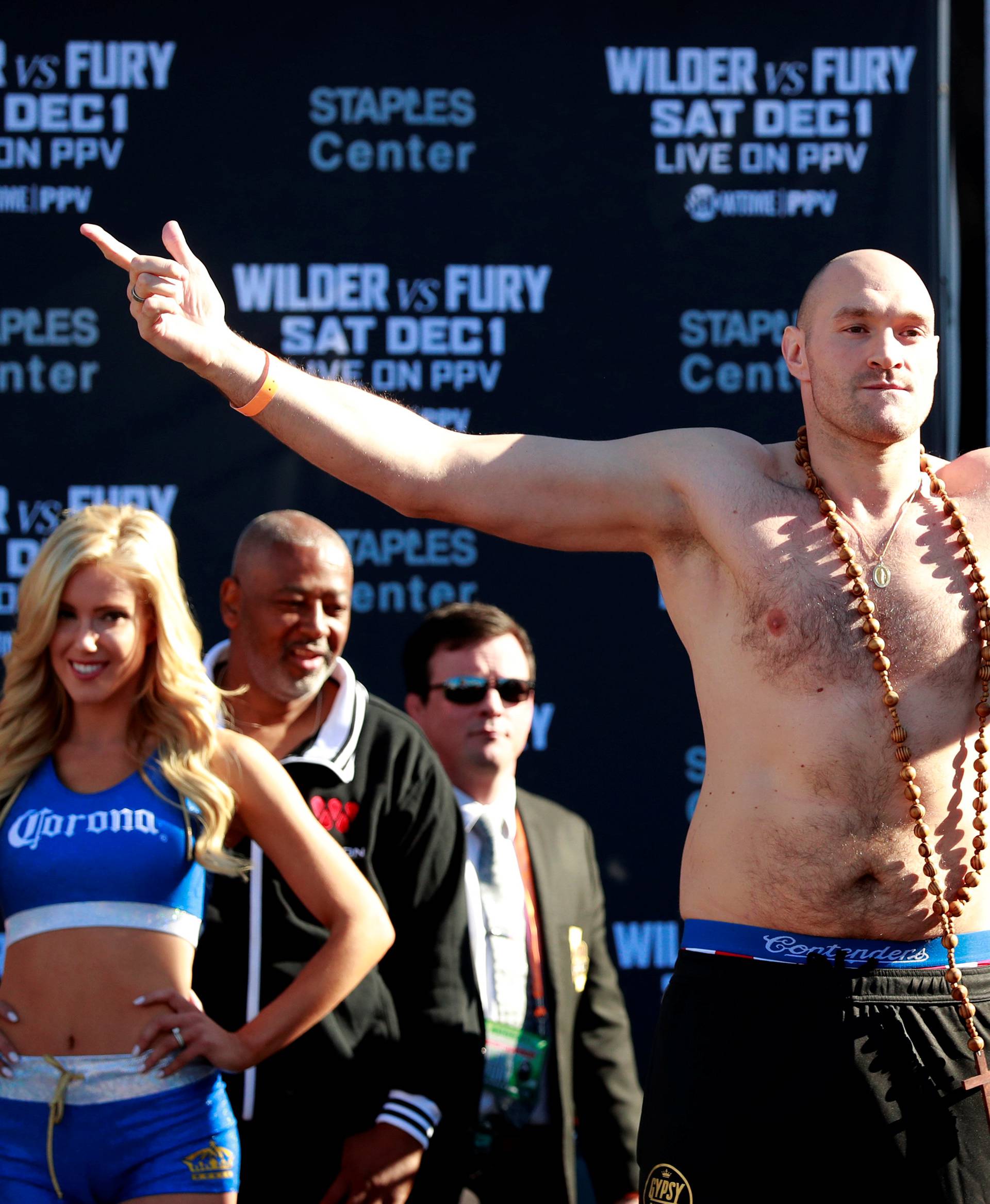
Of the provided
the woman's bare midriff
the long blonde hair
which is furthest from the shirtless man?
the woman's bare midriff

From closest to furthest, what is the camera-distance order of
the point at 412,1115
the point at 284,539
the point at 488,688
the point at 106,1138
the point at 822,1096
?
1. the point at 822,1096
2. the point at 106,1138
3. the point at 412,1115
4. the point at 284,539
5. the point at 488,688

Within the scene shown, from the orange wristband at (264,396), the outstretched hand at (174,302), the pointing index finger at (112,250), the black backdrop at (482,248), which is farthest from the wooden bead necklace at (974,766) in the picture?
the black backdrop at (482,248)

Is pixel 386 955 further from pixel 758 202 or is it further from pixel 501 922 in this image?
pixel 758 202

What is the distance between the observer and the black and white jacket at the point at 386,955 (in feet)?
10.7

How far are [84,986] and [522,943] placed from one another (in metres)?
1.22

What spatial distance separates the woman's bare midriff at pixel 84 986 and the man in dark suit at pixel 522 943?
1.00 meters

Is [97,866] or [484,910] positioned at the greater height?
[97,866]

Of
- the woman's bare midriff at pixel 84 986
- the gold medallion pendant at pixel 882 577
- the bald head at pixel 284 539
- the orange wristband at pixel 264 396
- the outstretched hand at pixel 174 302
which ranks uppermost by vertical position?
the outstretched hand at pixel 174 302

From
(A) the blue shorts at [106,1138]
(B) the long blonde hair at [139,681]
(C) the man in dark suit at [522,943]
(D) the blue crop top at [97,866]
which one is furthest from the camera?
(C) the man in dark suit at [522,943]

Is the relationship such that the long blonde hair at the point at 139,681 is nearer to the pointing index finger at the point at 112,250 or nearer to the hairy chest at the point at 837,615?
the pointing index finger at the point at 112,250

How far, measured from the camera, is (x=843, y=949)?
233cm

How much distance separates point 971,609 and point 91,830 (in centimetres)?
164

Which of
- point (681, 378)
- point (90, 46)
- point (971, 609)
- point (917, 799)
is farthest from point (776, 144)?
point (917, 799)

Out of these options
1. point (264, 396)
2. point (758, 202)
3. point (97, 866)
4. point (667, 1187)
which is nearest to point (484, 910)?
point (97, 866)
